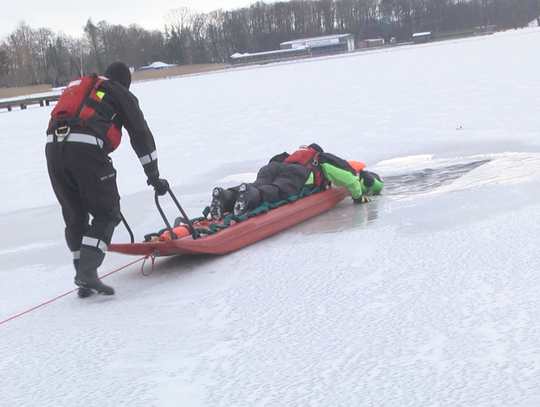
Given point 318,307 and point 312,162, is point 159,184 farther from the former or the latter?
point 312,162

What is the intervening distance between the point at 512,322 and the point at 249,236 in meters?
2.07

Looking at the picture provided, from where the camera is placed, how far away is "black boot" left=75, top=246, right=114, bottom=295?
3.52 meters

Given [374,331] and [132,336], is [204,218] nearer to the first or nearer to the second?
[132,336]

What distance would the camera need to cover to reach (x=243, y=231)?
4.30m

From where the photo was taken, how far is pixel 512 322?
262 centimetres

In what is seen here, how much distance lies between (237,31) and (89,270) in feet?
304

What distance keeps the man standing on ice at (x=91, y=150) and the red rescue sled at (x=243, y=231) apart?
255 mm

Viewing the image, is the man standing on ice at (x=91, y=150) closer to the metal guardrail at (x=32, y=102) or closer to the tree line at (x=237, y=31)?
the metal guardrail at (x=32, y=102)

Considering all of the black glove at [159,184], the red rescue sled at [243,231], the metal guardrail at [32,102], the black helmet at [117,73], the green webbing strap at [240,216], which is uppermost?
the black helmet at [117,73]

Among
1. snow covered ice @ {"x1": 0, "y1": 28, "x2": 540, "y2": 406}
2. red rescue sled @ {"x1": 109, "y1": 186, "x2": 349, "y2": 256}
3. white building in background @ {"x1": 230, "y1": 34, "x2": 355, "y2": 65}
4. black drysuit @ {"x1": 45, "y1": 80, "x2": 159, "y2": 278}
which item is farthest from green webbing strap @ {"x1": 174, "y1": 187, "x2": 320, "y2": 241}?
white building in background @ {"x1": 230, "y1": 34, "x2": 355, "y2": 65}

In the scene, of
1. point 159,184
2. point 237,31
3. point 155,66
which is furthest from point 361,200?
point 237,31

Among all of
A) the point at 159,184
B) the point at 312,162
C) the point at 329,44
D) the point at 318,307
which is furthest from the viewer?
the point at 329,44

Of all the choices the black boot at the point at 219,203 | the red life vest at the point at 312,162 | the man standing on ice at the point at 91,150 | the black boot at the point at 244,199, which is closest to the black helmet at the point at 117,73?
the man standing on ice at the point at 91,150

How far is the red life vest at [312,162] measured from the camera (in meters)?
5.19
